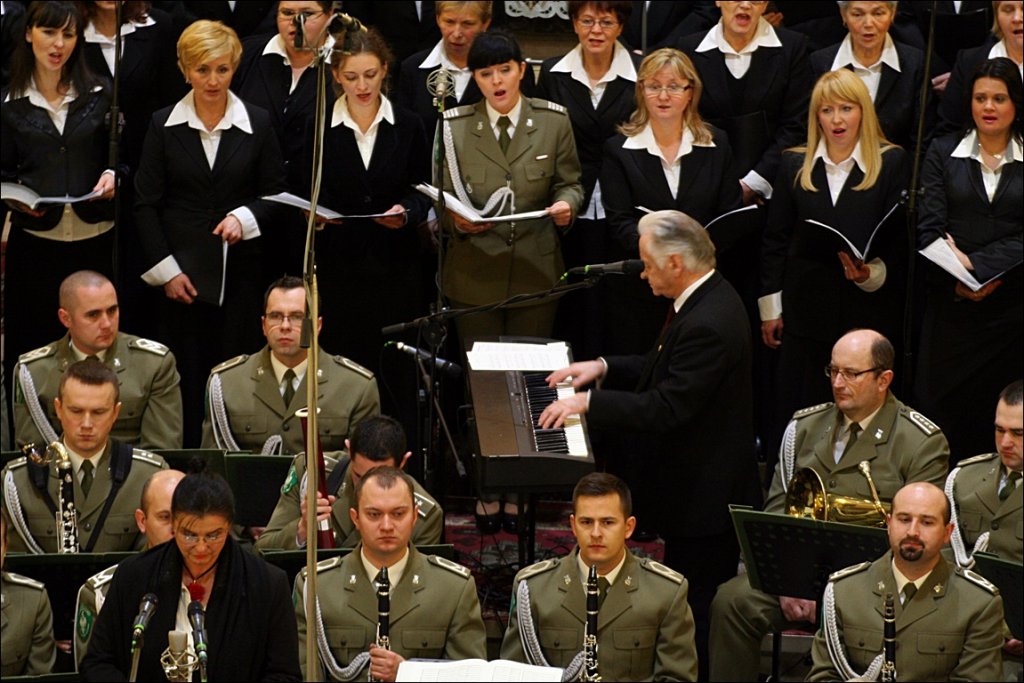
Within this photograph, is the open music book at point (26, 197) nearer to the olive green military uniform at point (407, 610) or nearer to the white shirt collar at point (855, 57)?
the olive green military uniform at point (407, 610)

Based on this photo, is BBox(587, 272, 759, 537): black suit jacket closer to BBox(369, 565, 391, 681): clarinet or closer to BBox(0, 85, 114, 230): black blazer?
BBox(369, 565, 391, 681): clarinet

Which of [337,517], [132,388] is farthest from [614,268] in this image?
[132,388]

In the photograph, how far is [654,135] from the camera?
23.2 ft

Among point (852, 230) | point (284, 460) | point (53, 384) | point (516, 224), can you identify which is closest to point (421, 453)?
point (284, 460)

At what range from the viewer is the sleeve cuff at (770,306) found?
7.20 metres

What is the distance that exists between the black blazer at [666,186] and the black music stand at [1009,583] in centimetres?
217

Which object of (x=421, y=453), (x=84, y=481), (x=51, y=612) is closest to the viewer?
(x=51, y=612)

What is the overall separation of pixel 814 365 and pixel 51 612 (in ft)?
11.1

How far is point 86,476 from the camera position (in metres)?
6.18

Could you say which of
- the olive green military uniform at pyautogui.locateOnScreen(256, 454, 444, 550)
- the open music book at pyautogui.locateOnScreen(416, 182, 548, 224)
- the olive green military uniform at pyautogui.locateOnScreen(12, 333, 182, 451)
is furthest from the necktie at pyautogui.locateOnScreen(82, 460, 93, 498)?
the open music book at pyautogui.locateOnScreen(416, 182, 548, 224)

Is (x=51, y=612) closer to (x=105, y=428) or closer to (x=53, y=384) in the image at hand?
(x=105, y=428)

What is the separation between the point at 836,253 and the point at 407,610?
104 inches

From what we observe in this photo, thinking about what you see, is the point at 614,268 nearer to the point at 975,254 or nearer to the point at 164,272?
the point at 975,254

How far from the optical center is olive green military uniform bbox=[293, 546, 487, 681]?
545 cm
